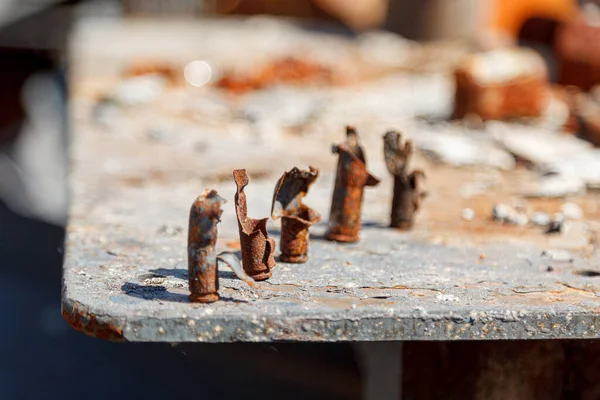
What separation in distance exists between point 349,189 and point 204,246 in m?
0.63

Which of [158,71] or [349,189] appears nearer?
[349,189]

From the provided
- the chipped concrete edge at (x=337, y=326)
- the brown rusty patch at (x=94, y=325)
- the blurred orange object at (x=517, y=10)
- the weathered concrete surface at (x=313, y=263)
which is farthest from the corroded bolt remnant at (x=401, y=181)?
the blurred orange object at (x=517, y=10)

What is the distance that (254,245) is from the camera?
2006 mm

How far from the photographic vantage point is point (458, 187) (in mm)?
3133

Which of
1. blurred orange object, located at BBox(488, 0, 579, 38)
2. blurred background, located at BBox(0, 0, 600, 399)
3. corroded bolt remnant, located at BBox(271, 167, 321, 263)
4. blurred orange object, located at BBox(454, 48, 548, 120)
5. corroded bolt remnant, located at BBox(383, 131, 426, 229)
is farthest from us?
blurred orange object, located at BBox(488, 0, 579, 38)

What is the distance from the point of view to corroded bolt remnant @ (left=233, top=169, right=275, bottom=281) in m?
1.99

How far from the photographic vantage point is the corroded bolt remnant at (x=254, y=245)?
1.99 metres

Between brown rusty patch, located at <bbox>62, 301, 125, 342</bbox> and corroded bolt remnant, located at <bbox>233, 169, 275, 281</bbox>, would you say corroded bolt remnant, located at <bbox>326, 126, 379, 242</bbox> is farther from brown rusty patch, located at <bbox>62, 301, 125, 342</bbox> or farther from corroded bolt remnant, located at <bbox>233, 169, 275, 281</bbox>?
brown rusty patch, located at <bbox>62, 301, 125, 342</bbox>

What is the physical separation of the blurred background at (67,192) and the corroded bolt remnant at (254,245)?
1086 mm

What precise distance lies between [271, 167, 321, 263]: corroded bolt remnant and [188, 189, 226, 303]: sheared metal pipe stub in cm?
36

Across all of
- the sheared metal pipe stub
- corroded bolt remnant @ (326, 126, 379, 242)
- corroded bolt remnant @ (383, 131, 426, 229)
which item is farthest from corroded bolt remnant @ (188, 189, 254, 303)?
corroded bolt remnant @ (383, 131, 426, 229)

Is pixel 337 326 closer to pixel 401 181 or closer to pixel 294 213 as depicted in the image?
pixel 294 213

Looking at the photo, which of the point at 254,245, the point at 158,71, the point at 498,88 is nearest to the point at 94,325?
the point at 254,245

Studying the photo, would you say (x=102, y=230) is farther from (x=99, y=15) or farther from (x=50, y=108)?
(x=99, y=15)
